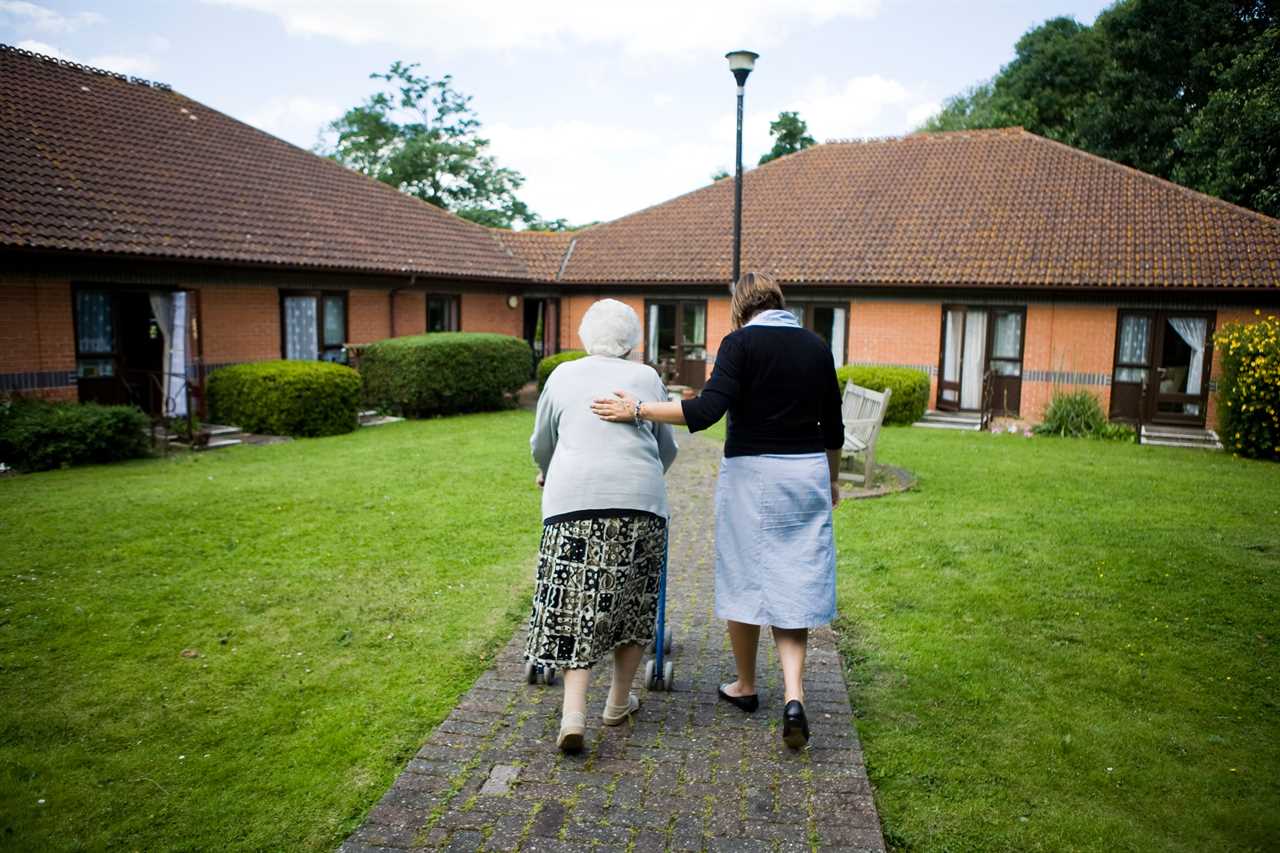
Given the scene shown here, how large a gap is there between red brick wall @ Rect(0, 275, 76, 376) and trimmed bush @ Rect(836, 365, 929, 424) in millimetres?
13154

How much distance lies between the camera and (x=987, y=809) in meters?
3.56

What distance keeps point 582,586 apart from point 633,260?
1989 cm

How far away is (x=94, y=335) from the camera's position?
533 inches

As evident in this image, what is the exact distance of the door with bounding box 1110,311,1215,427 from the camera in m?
17.3

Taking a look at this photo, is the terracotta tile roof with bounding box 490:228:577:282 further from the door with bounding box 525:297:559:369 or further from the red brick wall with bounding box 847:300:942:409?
the red brick wall with bounding box 847:300:942:409

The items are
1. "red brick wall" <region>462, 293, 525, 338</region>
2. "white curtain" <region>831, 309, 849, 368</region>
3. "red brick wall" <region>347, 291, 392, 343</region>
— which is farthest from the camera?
"red brick wall" <region>462, 293, 525, 338</region>

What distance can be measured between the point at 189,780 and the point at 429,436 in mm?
10918

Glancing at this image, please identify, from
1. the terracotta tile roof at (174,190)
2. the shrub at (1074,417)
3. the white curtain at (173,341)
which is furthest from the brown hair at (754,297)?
the shrub at (1074,417)

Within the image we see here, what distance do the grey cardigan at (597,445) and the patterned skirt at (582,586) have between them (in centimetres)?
9

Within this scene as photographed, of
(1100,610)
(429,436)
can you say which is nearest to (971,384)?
(429,436)

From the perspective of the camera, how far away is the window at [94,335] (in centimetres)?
1334

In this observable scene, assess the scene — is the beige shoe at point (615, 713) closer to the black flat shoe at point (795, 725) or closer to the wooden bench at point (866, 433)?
the black flat shoe at point (795, 725)

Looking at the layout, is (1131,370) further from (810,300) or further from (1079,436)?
(810,300)

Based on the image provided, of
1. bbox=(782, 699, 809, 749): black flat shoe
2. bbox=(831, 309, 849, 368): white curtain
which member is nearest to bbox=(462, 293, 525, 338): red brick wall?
bbox=(831, 309, 849, 368): white curtain
